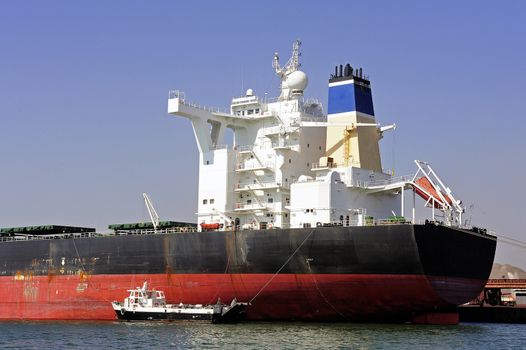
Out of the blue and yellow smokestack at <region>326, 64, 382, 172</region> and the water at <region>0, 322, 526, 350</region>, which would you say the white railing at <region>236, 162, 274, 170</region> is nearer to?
the blue and yellow smokestack at <region>326, 64, 382, 172</region>

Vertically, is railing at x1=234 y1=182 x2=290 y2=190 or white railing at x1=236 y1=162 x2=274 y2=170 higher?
white railing at x1=236 y1=162 x2=274 y2=170

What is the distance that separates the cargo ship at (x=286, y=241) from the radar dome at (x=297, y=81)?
66 mm

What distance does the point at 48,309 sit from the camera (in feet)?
131

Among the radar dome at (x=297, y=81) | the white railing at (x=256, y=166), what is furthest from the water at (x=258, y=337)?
the radar dome at (x=297, y=81)

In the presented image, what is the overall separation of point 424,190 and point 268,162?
24.1 feet

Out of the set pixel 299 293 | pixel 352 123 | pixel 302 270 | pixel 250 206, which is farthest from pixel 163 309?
pixel 352 123

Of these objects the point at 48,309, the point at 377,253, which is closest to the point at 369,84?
the point at 377,253

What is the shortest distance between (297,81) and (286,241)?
9170mm

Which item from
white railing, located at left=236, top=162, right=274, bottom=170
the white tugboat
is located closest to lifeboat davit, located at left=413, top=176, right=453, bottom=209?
white railing, located at left=236, top=162, right=274, bottom=170

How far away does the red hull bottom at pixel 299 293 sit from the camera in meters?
31.1

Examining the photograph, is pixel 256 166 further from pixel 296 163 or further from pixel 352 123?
pixel 352 123

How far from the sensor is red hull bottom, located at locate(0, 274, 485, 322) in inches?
1223

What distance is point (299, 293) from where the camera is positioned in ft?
106

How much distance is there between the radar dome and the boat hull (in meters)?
8.37
